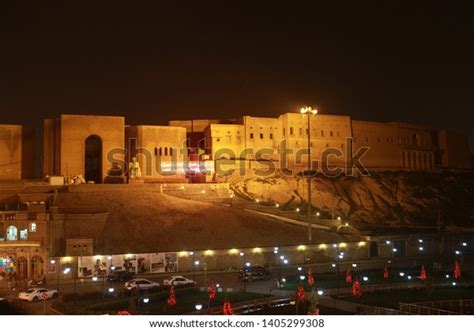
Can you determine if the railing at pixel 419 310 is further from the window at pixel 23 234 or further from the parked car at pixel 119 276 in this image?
the window at pixel 23 234

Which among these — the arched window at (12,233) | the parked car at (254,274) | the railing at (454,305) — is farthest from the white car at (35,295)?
the railing at (454,305)

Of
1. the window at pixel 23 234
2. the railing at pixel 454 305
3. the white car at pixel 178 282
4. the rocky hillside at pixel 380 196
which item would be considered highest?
the rocky hillside at pixel 380 196

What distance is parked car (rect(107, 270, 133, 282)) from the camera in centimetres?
3118

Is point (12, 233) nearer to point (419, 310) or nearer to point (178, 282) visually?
point (178, 282)

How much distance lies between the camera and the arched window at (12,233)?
3444 cm

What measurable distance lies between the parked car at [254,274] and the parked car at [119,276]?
18.6ft

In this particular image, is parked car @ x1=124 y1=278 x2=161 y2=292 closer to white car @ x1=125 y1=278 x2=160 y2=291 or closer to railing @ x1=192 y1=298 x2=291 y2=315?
white car @ x1=125 y1=278 x2=160 y2=291

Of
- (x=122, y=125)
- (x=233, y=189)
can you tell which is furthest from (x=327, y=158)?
(x=122, y=125)

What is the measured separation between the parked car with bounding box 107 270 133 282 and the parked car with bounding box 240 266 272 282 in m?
5.67

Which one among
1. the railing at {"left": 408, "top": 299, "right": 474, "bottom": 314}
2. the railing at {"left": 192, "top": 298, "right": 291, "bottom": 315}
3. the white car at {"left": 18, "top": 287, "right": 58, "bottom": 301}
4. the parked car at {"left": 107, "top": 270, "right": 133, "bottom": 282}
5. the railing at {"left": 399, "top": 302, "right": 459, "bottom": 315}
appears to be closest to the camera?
the railing at {"left": 399, "top": 302, "right": 459, "bottom": 315}

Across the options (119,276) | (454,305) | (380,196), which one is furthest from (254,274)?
(380,196)

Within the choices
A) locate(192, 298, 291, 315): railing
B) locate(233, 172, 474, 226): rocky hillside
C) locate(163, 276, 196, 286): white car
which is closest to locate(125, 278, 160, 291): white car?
locate(163, 276, 196, 286): white car

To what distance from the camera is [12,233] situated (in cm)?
3456

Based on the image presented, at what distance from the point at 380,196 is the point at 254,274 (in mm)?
34980
